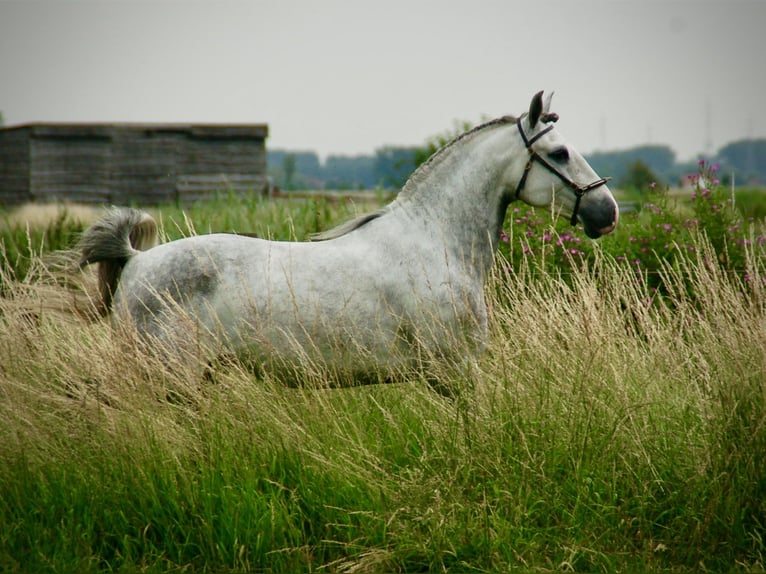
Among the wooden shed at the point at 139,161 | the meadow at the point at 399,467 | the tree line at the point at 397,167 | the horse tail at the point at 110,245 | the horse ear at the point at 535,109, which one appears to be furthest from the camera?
the wooden shed at the point at 139,161

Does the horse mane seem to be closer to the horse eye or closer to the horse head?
the horse head

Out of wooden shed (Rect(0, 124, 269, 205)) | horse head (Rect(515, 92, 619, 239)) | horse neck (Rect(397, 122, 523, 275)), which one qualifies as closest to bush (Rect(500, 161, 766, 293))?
horse neck (Rect(397, 122, 523, 275))

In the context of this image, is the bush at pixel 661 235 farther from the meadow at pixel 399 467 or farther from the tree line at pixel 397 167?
the meadow at pixel 399 467

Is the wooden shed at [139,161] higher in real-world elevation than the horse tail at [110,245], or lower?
higher

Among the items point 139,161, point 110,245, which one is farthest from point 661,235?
point 139,161

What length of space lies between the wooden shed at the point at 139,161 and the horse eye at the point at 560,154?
18200mm

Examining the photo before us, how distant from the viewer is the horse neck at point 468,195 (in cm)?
466

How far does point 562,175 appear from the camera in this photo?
4516mm

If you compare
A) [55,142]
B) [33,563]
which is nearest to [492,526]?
[33,563]

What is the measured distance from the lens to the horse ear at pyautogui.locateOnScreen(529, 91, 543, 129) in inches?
172

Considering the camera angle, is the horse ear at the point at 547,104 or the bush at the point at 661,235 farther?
the bush at the point at 661,235

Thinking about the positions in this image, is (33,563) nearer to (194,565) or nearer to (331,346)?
(194,565)

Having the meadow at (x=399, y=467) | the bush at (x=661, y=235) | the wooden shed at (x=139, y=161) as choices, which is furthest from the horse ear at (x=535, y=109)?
the wooden shed at (x=139, y=161)

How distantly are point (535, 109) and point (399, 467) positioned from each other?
7.24ft
